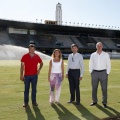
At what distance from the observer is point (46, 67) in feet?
91.0

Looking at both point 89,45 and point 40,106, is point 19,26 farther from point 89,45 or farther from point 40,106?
point 40,106

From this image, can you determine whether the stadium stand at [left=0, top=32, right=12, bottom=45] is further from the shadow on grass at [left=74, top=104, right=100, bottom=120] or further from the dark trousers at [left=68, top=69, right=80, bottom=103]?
the shadow on grass at [left=74, top=104, right=100, bottom=120]

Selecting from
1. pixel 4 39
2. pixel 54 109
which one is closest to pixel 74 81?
pixel 54 109

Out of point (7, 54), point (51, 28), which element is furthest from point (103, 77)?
point (51, 28)

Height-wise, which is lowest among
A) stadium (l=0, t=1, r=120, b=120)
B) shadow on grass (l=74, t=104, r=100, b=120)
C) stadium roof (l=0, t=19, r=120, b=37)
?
shadow on grass (l=74, t=104, r=100, b=120)

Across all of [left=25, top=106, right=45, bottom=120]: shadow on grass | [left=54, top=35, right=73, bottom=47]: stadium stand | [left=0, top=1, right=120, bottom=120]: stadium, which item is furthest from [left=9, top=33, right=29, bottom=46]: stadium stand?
[left=25, top=106, right=45, bottom=120]: shadow on grass

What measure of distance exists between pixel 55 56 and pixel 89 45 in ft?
229

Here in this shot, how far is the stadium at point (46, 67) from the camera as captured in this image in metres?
8.68

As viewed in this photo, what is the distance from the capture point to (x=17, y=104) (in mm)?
9781

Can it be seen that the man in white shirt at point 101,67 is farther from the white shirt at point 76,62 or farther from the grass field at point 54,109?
the grass field at point 54,109

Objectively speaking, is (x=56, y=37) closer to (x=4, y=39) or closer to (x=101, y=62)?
(x=4, y=39)

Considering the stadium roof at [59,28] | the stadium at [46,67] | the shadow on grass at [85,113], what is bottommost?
the shadow on grass at [85,113]

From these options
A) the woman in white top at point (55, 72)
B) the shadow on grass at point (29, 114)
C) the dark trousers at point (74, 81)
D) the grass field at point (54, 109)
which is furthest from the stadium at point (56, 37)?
the shadow on grass at point (29, 114)

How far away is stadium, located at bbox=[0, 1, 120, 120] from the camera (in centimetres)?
868
